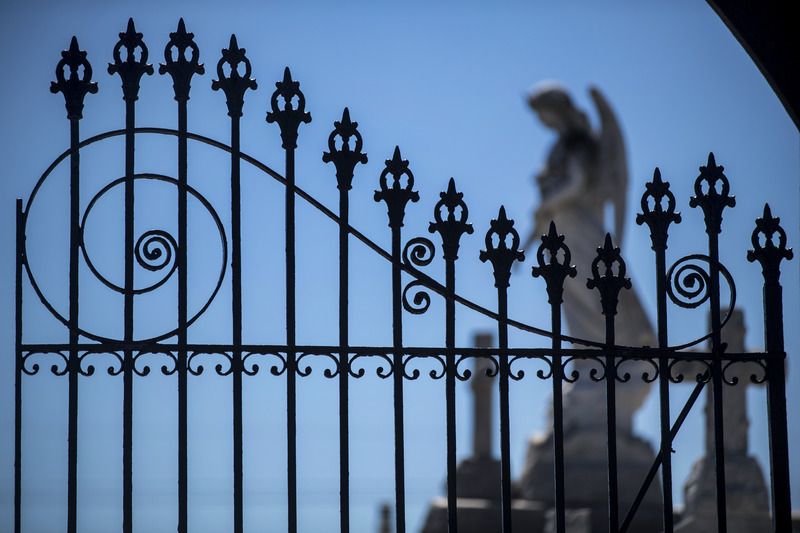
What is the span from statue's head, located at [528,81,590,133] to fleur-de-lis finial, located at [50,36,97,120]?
998 centimetres

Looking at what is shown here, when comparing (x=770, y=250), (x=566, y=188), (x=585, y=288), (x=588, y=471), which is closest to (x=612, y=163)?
(x=566, y=188)

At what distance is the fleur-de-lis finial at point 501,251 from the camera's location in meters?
5.19

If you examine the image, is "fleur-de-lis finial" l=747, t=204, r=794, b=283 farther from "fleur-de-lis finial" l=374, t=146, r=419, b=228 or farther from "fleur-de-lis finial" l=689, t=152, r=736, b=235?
"fleur-de-lis finial" l=374, t=146, r=419, b=228

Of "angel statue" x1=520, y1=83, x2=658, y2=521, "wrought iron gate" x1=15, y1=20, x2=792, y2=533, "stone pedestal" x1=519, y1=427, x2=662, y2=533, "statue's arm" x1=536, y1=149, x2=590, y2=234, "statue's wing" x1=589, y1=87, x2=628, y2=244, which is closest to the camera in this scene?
"wrought iron gate" x1=15, y1=20, x2=792, y2=533

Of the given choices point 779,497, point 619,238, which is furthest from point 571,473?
point 779,497

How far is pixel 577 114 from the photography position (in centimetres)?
1489

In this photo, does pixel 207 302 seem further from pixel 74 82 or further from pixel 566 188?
pixel 566 188

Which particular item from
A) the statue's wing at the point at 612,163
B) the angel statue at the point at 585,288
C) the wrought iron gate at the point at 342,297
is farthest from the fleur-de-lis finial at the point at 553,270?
the statue's wing at the point at 612,163

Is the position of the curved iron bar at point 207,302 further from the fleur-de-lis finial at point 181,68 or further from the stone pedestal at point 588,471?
the stone pedestal at point 588,471

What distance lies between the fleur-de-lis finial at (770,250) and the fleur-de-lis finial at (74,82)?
2905 mm

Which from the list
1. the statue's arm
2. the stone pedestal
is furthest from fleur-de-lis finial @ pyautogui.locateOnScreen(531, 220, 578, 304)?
the statue's arm

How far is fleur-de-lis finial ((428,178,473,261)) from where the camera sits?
5188 mm

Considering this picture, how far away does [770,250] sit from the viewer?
5453 mm

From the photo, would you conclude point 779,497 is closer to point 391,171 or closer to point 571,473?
point 391,171
